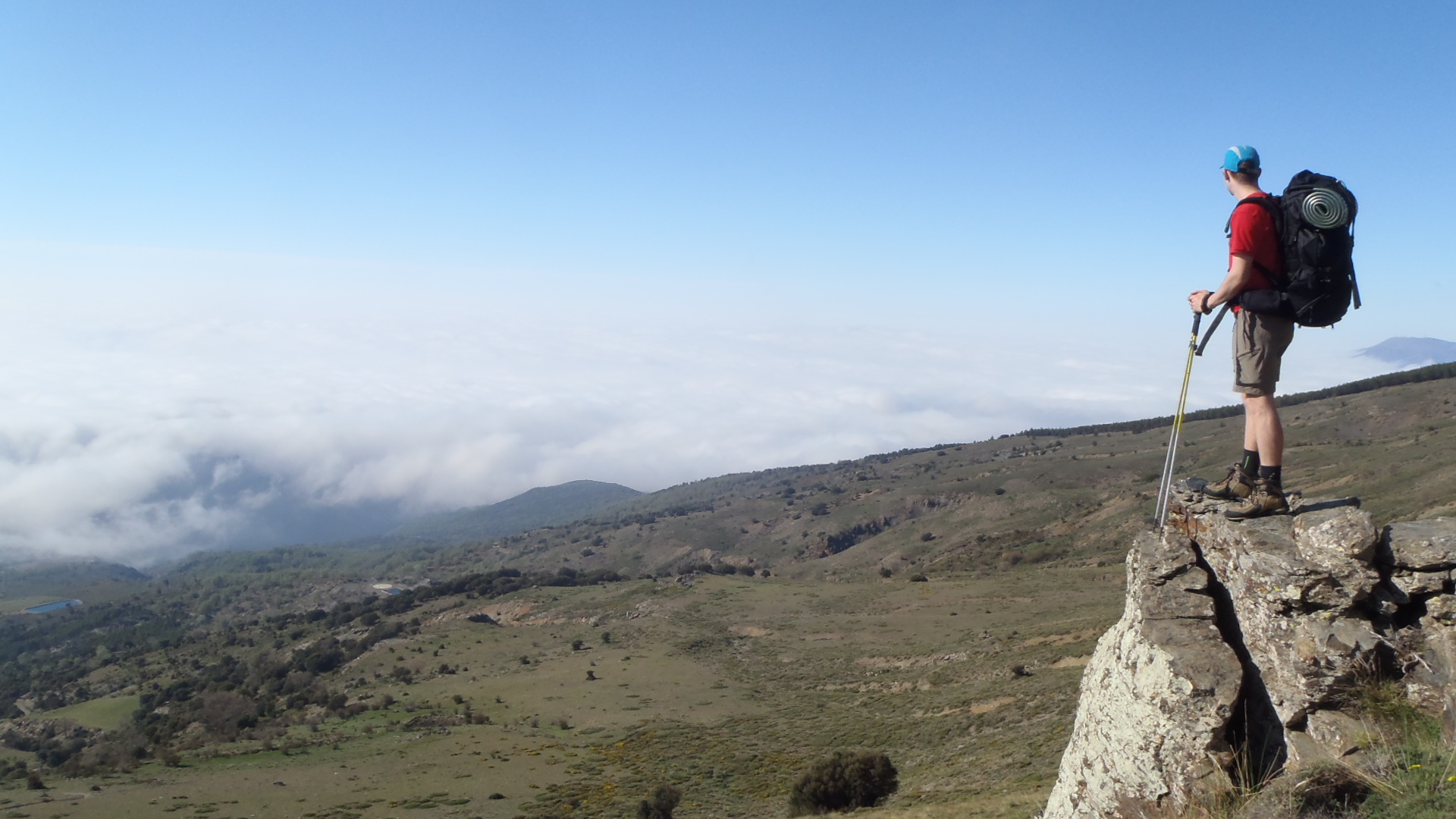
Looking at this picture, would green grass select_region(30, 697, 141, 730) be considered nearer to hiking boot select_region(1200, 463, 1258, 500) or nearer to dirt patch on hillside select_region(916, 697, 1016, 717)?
dirt patch on hillside select_region(916, 697, 1016, 717)

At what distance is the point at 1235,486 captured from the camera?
6965 mm

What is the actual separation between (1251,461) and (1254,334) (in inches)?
46.5

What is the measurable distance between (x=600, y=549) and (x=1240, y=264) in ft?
413

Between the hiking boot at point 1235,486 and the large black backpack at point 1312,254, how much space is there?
4.70 ft

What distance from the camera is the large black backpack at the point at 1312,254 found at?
19.9ft

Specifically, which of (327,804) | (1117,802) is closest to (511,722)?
(327,804)

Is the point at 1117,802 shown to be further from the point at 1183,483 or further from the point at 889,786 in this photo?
the point at 889,786

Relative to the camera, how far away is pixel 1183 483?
25.5 ft

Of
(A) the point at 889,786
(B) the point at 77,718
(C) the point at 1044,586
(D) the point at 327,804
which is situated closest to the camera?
(A) the point at 889,786

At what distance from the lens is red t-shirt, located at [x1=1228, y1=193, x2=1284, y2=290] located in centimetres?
631

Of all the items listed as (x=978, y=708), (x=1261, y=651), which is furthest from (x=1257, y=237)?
(x=978, y=708)

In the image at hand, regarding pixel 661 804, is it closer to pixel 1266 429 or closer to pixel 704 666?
pixel 1266 429

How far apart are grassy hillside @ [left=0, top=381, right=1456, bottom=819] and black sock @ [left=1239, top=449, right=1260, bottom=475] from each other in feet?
33.9

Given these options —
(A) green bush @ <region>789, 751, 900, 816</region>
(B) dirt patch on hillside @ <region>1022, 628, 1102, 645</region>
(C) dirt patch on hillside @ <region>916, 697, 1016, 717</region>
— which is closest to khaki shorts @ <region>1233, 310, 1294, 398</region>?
(A) green bush @ <region>789, 751, 900, 816</region>
